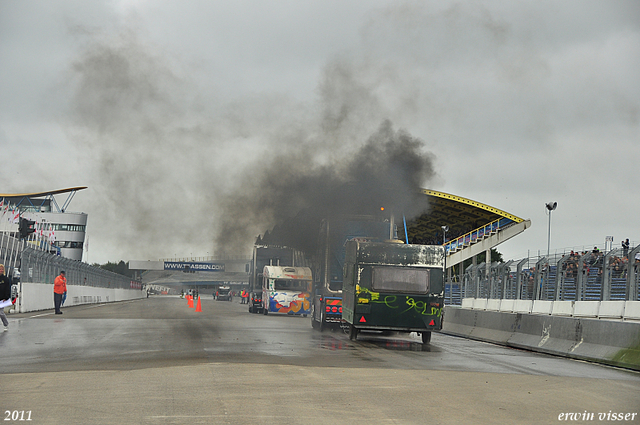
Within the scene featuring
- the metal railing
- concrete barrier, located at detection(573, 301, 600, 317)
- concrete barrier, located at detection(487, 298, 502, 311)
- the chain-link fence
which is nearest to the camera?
the chain-link fence

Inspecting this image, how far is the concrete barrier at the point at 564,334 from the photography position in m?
14.1

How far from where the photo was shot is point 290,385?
9.45 meters

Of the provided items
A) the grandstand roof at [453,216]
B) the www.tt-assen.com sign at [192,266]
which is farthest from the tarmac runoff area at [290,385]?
the www.tt-assen.com sign at [192,266]

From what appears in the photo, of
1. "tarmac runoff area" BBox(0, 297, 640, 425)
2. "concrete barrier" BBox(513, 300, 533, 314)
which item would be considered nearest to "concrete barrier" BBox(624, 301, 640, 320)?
"tarmac runoff area" BBox(0, 297, 640, 425)

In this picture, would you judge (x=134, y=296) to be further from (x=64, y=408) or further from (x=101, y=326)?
(x=64, y=408)

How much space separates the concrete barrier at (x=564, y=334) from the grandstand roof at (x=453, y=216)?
43409 millimetres

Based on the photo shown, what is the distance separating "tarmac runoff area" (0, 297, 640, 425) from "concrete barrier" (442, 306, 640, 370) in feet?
1.93

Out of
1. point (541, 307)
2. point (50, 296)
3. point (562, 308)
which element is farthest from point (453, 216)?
point (562, 308)

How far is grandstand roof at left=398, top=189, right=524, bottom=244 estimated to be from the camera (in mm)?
72062

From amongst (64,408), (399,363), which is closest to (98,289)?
(399,363)

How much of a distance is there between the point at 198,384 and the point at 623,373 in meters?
7.66

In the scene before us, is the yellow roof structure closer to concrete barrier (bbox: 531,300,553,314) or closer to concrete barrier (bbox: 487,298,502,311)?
concrete barrier (bbox: 487,298,502,311)

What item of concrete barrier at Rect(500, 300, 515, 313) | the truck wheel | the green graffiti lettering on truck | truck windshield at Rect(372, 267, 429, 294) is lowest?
the truck wheel

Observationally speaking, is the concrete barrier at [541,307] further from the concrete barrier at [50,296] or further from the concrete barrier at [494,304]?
the concrete barrier at [50,296]
